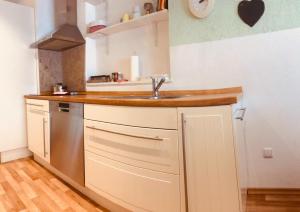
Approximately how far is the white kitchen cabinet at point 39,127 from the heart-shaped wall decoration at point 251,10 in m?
2.08

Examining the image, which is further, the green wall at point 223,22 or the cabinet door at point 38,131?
the cabinet door at point 38,131

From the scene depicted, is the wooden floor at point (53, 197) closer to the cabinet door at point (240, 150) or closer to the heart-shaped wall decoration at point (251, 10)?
the cabinet door at point (240, 150)

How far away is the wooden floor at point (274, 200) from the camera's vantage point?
1398 mm

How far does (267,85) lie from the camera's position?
1523 mm

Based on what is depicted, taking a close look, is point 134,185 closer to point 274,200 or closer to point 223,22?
point 274,200

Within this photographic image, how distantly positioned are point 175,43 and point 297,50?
947 mm

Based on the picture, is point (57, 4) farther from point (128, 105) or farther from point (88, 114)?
point (128, 105)

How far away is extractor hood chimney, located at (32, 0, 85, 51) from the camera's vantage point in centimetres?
238

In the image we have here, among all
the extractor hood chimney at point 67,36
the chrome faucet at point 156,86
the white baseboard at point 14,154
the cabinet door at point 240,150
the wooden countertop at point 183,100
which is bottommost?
the white baseboard at point 14,154

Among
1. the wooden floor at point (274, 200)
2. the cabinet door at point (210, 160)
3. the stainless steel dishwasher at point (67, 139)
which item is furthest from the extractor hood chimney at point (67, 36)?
the wooden floor at point (274, 200)

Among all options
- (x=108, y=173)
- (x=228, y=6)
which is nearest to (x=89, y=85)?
(x=108, y=173)

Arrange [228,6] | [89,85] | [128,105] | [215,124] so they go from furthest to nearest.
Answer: [89,85] → [228,6] → [128,105] → [215,124]

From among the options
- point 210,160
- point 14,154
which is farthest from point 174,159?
point 14,154

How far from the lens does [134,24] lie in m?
2.12
